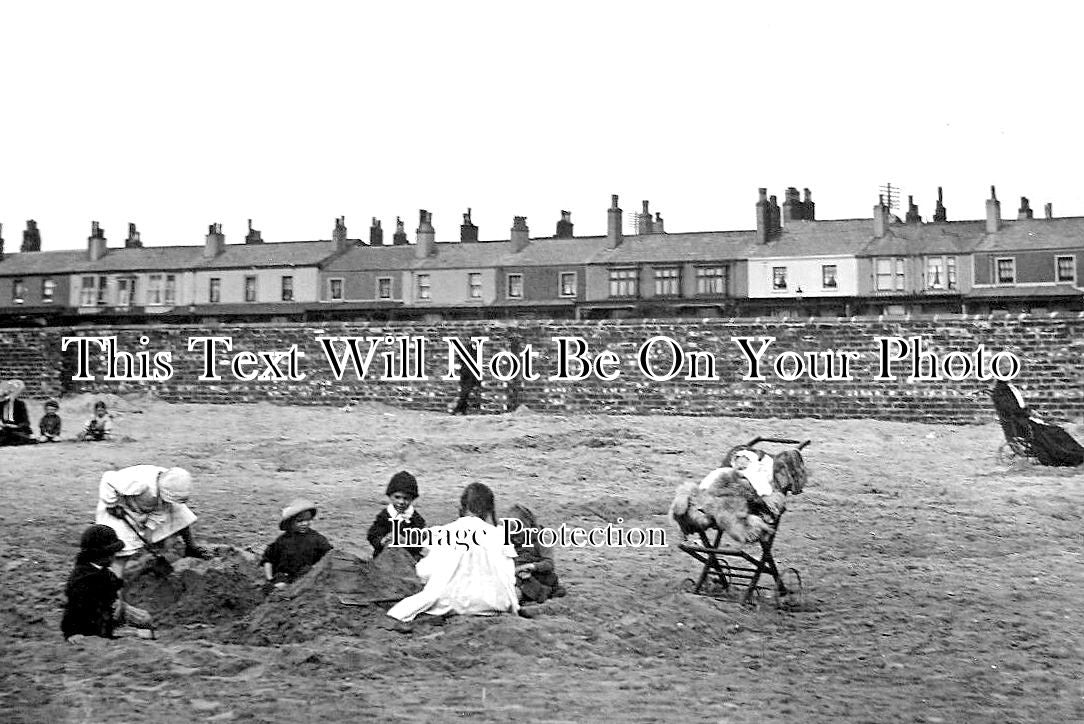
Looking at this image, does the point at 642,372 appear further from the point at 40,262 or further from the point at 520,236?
the point at 520,236

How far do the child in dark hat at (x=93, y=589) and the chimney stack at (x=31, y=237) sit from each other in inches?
157

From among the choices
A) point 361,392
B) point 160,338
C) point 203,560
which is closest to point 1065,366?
point 361,392

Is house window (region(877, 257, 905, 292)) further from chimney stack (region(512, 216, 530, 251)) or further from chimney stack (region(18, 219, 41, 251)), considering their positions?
chimney stack (region(18, 219, 41, 251))

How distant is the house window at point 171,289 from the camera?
35.1ft

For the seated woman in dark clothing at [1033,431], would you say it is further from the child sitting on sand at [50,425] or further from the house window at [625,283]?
the house window at [625,283]

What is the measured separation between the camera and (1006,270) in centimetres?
1619

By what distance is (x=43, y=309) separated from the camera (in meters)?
9.85

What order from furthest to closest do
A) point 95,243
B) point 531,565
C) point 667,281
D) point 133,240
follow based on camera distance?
point 667,281, point 95,243, point 133,240, point 531,565

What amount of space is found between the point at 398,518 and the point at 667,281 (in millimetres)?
16185

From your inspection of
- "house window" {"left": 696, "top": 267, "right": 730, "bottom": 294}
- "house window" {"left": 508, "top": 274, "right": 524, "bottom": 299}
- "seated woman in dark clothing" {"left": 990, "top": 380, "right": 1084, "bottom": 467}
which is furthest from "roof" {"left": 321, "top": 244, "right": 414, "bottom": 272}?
"seated woman in dark clothing" {"left": 990, "top": 380, "right": 1084, "bottom": 467}

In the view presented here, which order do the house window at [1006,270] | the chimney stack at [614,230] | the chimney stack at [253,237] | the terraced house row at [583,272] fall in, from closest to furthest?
the terraced house row at [583,272] < the chimney stack at [253,237] < the house window at [1006,270] < the chimney stack at [614,230]

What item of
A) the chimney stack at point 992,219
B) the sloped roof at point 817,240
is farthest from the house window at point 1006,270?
the sloped roof at point 817,240

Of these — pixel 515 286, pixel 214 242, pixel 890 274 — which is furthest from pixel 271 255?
pixel 890 274

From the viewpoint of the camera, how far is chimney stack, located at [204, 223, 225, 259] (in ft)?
31.5
